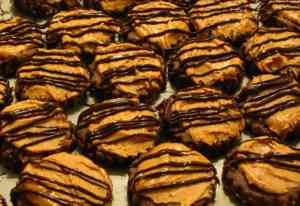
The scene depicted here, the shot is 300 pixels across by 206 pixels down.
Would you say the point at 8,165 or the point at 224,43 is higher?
the point at 224,43

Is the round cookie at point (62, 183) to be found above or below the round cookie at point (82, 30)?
below

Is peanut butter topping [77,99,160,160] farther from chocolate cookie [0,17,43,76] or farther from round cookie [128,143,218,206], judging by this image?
chocolate cookie [0,17,43,76]

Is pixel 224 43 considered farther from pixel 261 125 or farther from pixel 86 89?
pixel 86 89

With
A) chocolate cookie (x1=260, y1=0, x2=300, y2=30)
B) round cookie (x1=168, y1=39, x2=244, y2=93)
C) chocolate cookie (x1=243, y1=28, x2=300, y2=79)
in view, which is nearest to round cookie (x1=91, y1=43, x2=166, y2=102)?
round cookie (x1=168, y1=39, x2=244, y2=93)

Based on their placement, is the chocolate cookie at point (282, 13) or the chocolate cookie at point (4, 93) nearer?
the chocolate cookie at point (4, 93)

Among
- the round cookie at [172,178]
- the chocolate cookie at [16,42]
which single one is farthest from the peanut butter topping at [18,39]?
the round cookie at [172,178]

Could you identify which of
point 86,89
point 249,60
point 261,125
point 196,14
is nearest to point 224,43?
point 249,60

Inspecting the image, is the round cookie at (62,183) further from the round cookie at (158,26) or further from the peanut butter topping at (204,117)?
the round cookie at (158,26)
